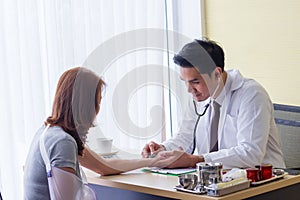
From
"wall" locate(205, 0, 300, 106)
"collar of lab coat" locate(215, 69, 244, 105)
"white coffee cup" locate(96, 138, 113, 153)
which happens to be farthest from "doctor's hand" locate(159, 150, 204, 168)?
"wall" locate(205, 0, 300, 106)

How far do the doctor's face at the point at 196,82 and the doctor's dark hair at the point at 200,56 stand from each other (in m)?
0.02

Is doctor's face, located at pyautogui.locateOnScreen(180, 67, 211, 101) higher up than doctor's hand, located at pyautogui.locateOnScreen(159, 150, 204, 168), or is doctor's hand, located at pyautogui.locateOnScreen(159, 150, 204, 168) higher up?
doctor's face, located at pyautogui.locateOnScreen(180, 67, 211, 101)

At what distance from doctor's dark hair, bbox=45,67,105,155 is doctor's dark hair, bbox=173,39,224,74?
56cm

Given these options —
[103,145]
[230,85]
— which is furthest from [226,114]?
[103,145]

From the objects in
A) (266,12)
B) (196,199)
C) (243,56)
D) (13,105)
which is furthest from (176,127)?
(196,199)

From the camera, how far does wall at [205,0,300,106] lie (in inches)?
118

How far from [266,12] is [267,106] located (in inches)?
35.1

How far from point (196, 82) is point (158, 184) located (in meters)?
0.62

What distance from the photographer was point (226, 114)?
8.11ft

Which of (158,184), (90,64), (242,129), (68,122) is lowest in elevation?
(158,184)

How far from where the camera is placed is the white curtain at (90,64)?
8.66ft

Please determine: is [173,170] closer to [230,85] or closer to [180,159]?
[180,159]

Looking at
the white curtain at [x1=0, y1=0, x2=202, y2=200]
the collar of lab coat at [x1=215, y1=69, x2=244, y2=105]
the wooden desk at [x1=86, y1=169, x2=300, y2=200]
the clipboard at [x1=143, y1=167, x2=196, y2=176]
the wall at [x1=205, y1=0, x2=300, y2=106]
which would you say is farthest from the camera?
the wall at [x1=205, y1=0, x2=300, y2=106]

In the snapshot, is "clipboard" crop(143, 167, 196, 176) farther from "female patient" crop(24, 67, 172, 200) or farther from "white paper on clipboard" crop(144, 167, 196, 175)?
"female patient" crop(24, 67, 172, 200)
